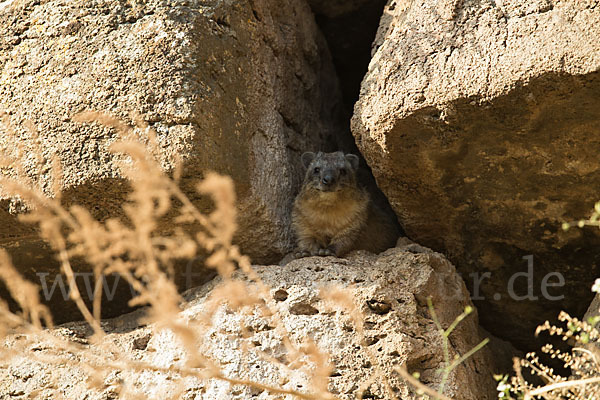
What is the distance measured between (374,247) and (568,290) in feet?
5.03

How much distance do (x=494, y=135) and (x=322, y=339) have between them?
5.47ft

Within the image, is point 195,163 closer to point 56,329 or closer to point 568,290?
point 56,329

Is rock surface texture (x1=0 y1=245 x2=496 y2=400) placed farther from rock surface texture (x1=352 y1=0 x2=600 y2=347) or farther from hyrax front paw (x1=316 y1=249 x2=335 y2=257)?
rock surface texture (x1=352 y1=0 x2=600 y2=347)

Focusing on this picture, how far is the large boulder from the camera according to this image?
14.7ft

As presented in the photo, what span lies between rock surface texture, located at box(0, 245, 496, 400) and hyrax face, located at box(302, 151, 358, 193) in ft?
2.69

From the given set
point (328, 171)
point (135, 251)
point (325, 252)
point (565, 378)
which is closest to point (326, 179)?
point (328, 171)

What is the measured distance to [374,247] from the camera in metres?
5.84

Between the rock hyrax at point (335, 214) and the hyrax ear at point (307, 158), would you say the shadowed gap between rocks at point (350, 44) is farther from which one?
the hyrax ear at point (307, 158)

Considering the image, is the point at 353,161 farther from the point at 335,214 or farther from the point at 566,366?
the point at 566,366

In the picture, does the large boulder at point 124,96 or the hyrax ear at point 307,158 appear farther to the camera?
the hyrax ear at point 307,158

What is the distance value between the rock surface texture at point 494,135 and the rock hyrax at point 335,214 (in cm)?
52

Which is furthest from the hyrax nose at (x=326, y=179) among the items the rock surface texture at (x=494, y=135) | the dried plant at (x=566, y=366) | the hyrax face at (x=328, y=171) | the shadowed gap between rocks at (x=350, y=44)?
the dried plant at (x=566, y=366)

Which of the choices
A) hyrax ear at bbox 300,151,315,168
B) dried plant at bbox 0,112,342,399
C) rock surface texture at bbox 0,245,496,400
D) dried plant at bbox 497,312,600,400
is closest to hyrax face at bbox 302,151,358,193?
hyrax ear at bbox 300,151,315,168

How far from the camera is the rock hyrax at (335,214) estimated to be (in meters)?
5.63
